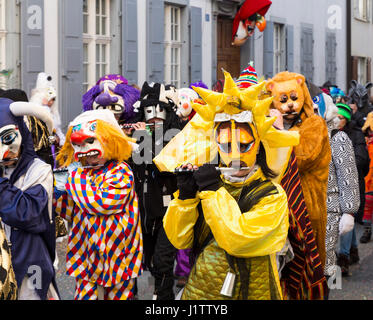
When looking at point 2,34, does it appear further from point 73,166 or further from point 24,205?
point 24,205

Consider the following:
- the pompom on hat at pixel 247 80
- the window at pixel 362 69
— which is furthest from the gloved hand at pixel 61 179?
the window at pixel 362 69

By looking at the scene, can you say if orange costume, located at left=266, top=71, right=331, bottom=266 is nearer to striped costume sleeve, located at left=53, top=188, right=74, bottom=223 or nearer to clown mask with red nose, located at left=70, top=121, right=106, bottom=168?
clown mask with red nose, located at left=70, top=121, right=106, bottom=168

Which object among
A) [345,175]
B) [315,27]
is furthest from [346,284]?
[315,27]

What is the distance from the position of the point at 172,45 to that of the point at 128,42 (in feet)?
6.46

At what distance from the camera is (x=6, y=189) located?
464 cm

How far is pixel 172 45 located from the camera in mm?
15727

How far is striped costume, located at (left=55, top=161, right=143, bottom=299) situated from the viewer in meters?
5.34

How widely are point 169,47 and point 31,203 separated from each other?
11.2 meters

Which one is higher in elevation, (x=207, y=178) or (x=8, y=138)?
(x=8, y=138)

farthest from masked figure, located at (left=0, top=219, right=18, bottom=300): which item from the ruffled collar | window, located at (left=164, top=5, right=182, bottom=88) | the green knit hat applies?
window, located at (left=164, top=5, right=182, bottom=88)

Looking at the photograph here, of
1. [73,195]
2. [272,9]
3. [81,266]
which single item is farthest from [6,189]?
[272,9]

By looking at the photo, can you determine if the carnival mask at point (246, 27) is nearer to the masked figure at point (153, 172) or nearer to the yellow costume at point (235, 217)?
the masked figure at point (153, 172)

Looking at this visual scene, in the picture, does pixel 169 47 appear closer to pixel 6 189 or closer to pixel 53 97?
pixel 53 97

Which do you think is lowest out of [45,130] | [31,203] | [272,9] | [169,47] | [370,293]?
[370,293]
